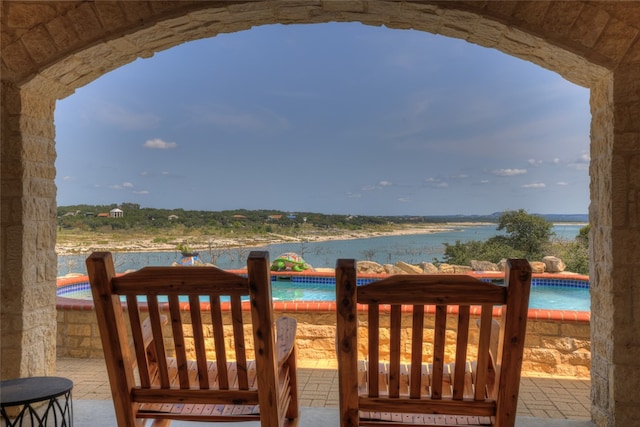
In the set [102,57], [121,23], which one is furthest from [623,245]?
[102,57]

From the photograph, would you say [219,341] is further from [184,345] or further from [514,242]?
[514,242]

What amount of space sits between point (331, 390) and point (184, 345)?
2115mm

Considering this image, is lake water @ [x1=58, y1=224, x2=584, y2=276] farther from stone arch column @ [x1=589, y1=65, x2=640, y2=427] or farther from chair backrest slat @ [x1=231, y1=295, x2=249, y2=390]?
chair backrest slat @ [x1=231, y1=295, x2=249, y2=390]

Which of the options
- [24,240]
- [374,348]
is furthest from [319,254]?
[374,348]

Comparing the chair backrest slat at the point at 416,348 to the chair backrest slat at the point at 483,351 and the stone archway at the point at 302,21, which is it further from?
the stone archway at the point at 302,21

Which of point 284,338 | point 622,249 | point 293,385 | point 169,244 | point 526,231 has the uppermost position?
point 622,249

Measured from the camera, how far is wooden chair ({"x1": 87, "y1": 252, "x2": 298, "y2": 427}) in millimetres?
1352

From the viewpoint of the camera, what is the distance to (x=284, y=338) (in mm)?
1761

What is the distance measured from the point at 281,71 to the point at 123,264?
58.0 feet

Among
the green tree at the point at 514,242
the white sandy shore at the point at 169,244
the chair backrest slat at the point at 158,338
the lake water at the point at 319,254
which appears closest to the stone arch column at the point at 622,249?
the chair backrest slat at the point at 158,338

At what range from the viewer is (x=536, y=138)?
23.1 meters

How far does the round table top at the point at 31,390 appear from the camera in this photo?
5.08 ft

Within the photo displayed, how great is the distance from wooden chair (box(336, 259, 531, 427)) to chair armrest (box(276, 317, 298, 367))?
0.29 metres

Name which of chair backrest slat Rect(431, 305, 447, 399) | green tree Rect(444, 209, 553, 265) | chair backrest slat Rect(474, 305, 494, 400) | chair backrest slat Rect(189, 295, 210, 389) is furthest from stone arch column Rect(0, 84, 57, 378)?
green tree Rect(444, 209, 553, 265)
